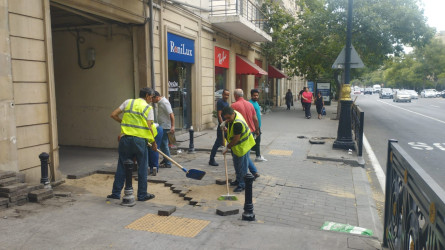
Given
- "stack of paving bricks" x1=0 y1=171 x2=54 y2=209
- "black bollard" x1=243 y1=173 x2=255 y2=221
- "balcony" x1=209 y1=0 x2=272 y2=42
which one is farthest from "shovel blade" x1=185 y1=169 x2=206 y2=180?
"balcony" x1=209 y1=0 x2=272 y2=42

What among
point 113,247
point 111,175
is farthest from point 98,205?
point 111,175

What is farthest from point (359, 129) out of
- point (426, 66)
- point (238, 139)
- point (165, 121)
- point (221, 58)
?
point (426, 66)

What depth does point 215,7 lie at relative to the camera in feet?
50.6

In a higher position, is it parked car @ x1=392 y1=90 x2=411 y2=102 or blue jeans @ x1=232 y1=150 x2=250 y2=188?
parked car @ x1=392 y1=90 x2=411 y2=102

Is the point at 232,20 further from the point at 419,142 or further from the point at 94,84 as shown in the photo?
the point at 419,142

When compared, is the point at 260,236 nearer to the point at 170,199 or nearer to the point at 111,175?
the point at 170,199

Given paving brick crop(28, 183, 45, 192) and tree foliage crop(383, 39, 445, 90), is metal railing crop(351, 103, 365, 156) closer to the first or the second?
paving brick crop(28, 183, 45, 192)

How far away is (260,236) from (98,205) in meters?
2.44

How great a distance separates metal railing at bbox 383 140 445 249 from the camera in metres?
2.10

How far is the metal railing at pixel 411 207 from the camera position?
210 cm

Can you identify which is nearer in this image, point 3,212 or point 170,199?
point 3,212

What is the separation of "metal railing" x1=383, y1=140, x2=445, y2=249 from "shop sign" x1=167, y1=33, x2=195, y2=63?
868cm

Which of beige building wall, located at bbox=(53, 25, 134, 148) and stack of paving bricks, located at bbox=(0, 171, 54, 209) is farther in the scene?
beige building wall, located at bbox=(53, 25, 134, 148)

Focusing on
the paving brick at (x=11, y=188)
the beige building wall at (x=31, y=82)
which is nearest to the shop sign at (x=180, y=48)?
the beige building wall at (x=31, y=82)
